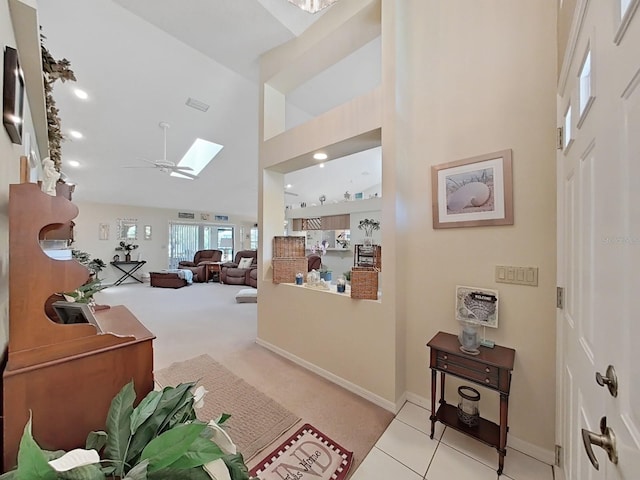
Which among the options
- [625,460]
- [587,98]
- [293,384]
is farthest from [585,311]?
[293,384]

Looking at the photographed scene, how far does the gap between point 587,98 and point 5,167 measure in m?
2.28

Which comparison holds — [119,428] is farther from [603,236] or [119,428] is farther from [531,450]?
[531,450]

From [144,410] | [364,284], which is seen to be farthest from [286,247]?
[144,410]

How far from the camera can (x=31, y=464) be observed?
0.51m

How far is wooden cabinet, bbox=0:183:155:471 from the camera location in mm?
854

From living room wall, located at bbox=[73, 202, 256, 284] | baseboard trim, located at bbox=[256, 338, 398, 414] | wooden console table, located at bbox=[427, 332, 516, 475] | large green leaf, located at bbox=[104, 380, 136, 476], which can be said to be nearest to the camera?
large green leaf, located at bbox=[104, 380, 136, 476]

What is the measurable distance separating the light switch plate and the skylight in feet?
18.5

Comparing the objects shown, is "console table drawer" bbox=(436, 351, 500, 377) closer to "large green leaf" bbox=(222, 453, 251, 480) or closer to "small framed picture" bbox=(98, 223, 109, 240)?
"large green leaf" bbox=(222, 453, 251, 480)

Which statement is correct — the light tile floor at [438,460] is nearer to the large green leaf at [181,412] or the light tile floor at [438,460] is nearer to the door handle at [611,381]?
the large green leaf at [181,412]

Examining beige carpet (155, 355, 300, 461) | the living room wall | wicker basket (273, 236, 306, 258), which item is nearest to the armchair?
the living room wall

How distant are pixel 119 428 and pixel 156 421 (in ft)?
0.31

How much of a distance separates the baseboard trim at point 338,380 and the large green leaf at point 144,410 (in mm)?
1713

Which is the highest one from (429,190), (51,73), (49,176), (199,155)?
(199,155)

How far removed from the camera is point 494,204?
173 cm
